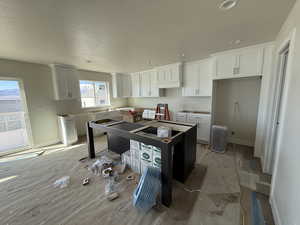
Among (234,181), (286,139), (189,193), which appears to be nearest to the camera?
(286,139)

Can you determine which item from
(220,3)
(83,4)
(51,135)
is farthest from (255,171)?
(51,135)

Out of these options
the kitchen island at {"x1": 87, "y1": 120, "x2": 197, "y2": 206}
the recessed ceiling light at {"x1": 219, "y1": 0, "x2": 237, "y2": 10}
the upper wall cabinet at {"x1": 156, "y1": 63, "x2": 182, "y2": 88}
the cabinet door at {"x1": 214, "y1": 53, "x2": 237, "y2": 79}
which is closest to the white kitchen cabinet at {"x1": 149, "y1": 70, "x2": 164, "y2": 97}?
the upper wall cabinet at {"x1": 156, "y1": 63, "x2": 182, "y2": 88}

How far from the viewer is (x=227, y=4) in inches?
54.9

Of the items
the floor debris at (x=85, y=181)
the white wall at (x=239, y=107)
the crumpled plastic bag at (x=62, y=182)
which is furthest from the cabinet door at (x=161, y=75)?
the crumpled plastic bag at (x=62, y=182)

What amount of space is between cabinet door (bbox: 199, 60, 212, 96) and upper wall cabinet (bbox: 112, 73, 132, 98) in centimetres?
317

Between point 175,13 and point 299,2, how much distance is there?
1.27m

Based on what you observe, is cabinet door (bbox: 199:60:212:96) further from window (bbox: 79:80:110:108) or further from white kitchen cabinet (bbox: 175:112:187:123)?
window (bbox: 79:80:110:108)

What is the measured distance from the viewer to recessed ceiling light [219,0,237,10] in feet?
4.40

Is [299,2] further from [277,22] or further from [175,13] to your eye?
[175,13]

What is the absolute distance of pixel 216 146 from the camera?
125 inches

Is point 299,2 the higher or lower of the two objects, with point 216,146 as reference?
higher

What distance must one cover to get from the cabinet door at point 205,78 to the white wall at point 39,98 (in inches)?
175

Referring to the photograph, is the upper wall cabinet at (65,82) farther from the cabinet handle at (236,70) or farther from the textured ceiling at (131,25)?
the cabinet handle at (236,70)

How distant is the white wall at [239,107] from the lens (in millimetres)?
3238
